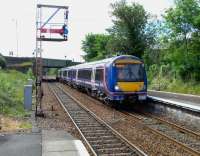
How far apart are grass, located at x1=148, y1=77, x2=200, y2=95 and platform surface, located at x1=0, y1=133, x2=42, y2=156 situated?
25583mm

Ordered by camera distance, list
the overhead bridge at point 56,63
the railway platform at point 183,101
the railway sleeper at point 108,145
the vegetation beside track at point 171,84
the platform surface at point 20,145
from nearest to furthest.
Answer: the platform surface at point 20,145 → the railway sleeper at point 108,145 → the railway platform at point 183,101 → the vegetation beside track at point 171,84 → the overhead bridge at point 56,63

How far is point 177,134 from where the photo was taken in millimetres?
15859

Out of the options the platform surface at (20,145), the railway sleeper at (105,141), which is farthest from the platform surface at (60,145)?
the railway sleeper at (105,141)

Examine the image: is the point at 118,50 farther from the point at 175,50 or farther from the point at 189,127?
the point at 189,127

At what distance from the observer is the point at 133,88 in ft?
79.1

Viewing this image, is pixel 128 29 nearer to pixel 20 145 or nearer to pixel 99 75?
pixel 99 75

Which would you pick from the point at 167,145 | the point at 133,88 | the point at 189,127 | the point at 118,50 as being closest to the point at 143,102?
the point at 133,88

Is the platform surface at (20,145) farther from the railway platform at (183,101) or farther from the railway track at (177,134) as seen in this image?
the railway platform at (183,101)

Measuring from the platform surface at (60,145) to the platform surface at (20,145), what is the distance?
0.61 feet

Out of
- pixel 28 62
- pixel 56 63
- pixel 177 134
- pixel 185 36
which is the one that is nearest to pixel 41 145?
pixel 177 134

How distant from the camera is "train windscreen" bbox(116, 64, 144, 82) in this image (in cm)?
2420

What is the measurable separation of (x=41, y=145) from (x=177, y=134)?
5.39 metres

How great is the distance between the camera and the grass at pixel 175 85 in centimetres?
3891

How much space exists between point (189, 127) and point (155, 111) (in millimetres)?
5515
